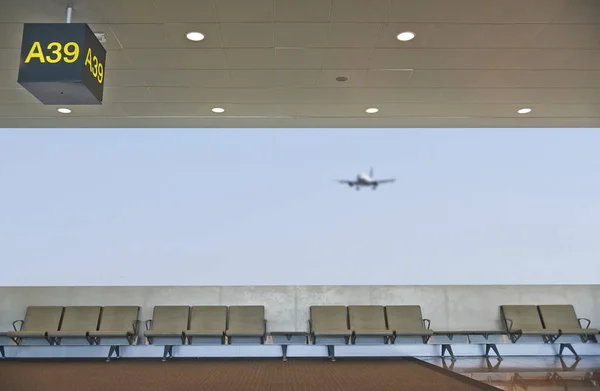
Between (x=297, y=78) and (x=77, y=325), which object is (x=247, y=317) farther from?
(x=297, y=78)

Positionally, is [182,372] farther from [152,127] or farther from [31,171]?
[31,171]

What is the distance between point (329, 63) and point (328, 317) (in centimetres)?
375

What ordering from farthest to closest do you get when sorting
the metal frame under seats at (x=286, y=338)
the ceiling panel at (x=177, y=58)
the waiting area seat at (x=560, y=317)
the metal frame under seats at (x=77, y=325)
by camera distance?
the waiting area seat at (x=560, y=317) < the metal frame under seats at (x=286, y=338) < the metal frame under seats at (x=77, y=325) < the ceiling panel at (x=177, y=58)

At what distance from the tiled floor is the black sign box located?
401cm

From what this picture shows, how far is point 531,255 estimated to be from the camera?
7.30 metres

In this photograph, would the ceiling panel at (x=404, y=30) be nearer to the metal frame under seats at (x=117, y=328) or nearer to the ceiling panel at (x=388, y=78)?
the ceiling panel at (x=388, y=78)

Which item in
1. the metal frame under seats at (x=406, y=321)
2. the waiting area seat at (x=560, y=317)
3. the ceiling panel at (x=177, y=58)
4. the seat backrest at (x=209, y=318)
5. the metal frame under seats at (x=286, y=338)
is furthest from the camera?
the waiting area seat at (x=560, y=317)

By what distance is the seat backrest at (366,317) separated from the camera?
21.7ft

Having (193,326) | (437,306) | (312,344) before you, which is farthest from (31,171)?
(437,306)

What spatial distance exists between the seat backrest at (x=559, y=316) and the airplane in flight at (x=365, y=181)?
3.10 metres

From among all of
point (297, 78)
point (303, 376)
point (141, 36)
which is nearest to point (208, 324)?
point (303, 376)

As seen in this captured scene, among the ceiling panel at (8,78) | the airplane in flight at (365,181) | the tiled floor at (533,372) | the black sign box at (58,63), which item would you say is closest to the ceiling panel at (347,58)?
the black sign box at (58,63)

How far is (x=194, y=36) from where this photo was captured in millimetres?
4152

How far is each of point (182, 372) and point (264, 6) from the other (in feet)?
11.3
